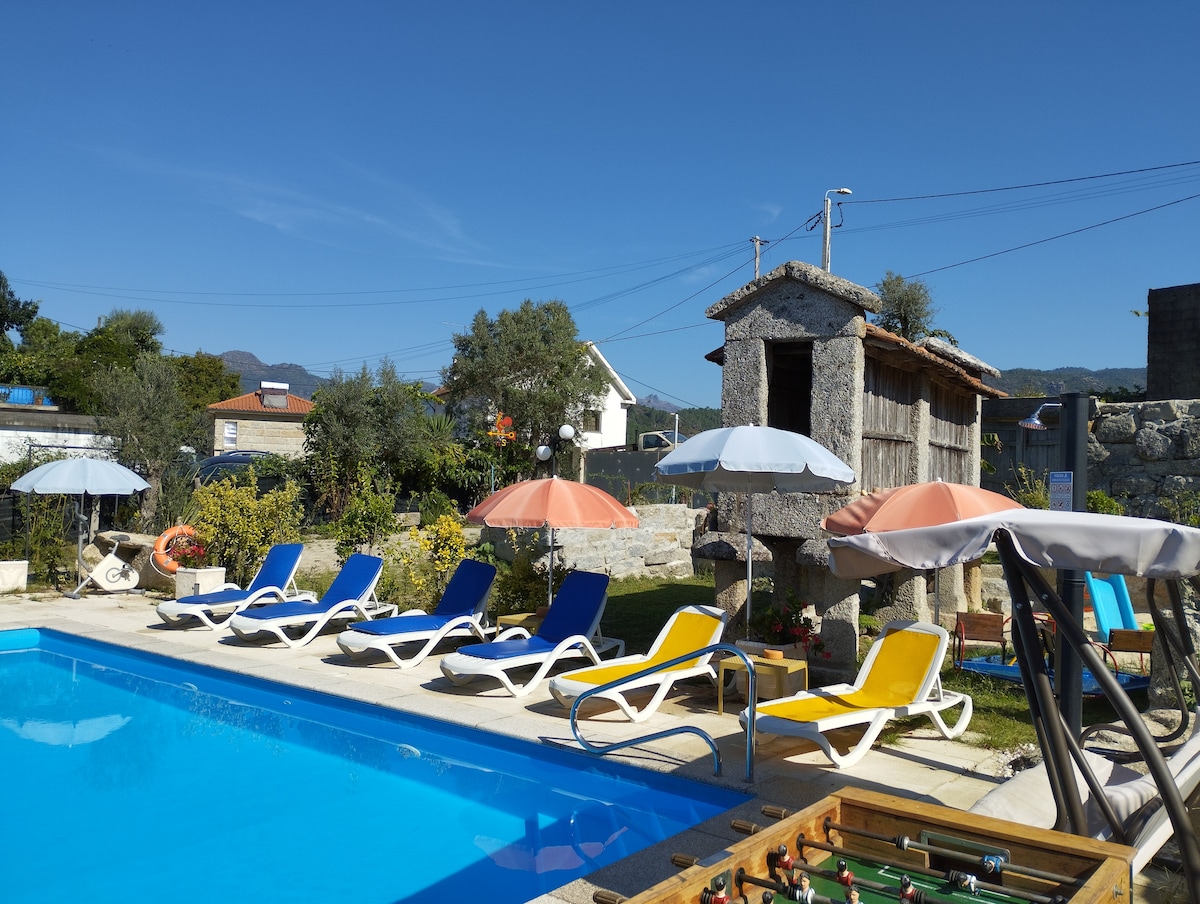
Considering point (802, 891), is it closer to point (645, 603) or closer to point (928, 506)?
point (928, 506)

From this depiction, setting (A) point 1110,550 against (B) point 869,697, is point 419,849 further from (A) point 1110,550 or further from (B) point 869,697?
(A) point 1110,550

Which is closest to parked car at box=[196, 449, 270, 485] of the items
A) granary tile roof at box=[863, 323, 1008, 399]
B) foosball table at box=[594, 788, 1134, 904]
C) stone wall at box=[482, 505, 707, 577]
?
stone wall at box=[482, 505, 707, 577]

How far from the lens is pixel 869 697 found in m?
6.59

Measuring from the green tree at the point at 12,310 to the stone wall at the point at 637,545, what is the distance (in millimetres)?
42114

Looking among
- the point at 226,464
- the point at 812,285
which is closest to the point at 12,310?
the point at 226,464

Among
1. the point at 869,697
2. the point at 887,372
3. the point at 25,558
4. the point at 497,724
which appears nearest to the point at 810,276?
the point at 887,372

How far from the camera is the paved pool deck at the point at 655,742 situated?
4914 millimetres

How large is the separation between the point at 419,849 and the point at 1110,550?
419 cm

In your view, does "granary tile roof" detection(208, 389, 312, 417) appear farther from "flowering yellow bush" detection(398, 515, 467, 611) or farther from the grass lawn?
"flowering yellow bush" detection(398, 515, 467, 611)

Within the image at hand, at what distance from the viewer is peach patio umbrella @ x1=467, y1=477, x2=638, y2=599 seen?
9016 millimetres

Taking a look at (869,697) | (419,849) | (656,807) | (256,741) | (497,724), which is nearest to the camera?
(419,849)

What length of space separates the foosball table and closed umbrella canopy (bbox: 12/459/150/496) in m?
12.9

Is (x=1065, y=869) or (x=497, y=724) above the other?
(x=1065, y=869)

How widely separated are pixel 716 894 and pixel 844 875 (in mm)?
526
